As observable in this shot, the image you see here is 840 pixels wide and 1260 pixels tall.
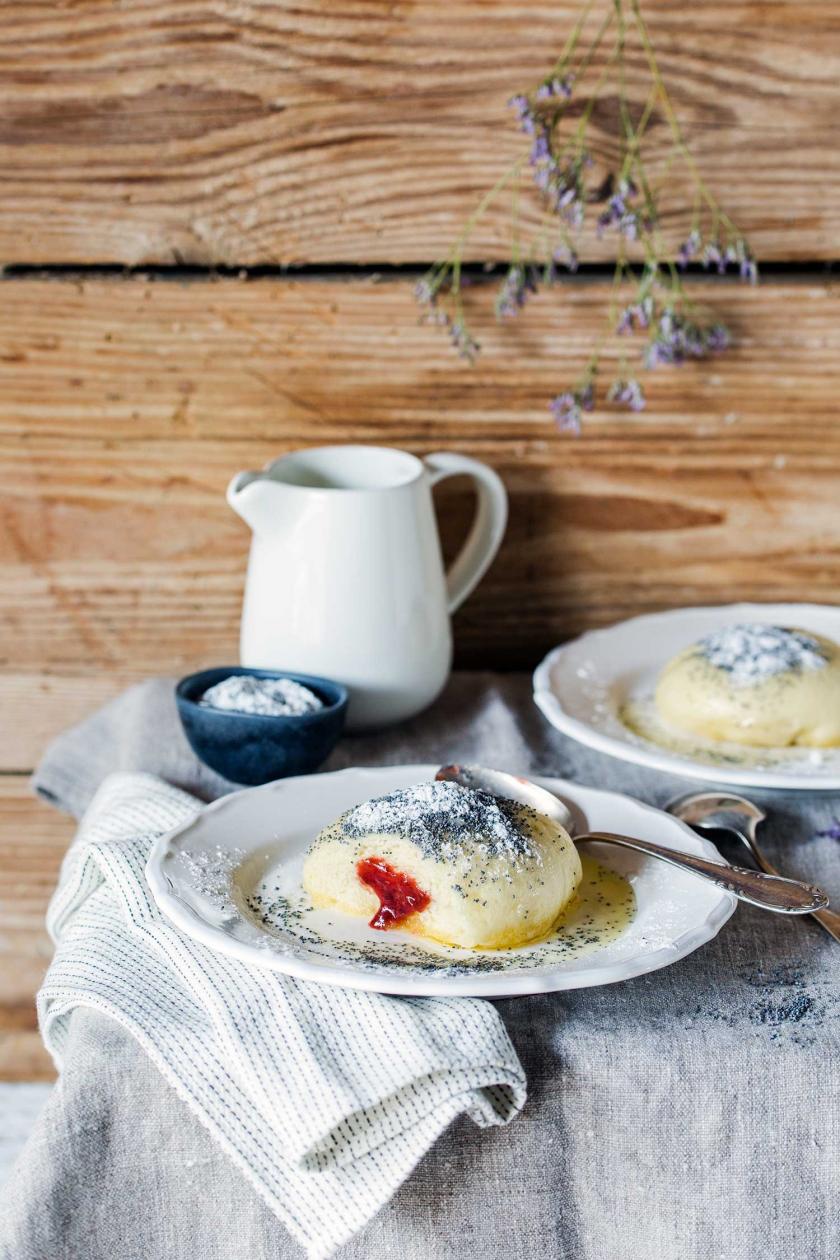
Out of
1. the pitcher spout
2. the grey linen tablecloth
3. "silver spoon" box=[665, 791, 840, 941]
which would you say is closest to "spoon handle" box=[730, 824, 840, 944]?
"silver spoon" box=[665, 791, 840, 941]

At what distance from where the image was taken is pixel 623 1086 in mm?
639

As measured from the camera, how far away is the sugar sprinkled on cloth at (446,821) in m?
0.71

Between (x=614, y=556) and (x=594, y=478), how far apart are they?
0.08 metres

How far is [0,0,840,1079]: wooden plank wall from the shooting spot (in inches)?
43.8

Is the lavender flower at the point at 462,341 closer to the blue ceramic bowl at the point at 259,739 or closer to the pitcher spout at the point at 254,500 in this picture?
the pitcher spout at the point at 254,500

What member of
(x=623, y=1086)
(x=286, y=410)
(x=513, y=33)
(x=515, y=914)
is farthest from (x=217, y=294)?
(x=623, y=1086)

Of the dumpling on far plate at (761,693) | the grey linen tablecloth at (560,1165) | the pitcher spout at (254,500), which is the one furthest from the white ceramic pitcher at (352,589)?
the grey linen tablecloth at (560,1165)

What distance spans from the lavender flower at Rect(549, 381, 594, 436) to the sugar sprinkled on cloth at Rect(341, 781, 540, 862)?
51cm

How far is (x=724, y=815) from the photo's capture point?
89 centimetres

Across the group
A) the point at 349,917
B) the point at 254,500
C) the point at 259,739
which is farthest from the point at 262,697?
the point at 349,917

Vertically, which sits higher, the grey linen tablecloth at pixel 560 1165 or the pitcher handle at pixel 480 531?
the pitcher handle at pixel 480 531

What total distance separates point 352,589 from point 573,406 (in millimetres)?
319

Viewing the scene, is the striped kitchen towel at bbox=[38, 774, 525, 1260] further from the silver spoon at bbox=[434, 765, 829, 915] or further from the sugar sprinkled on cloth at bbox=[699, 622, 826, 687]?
the sugar sprinkled on cloth at bbox=[699, 622, 826, 687]

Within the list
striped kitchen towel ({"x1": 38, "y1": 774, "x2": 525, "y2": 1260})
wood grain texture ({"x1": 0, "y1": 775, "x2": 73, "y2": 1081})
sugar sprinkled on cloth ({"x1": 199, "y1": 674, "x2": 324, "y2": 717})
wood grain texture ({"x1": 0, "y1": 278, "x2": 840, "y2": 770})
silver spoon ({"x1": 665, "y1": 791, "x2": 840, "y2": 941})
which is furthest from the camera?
wood grain texture ({"x1": 0, "y1": 775, "x2": 73, "y2": 1081})
